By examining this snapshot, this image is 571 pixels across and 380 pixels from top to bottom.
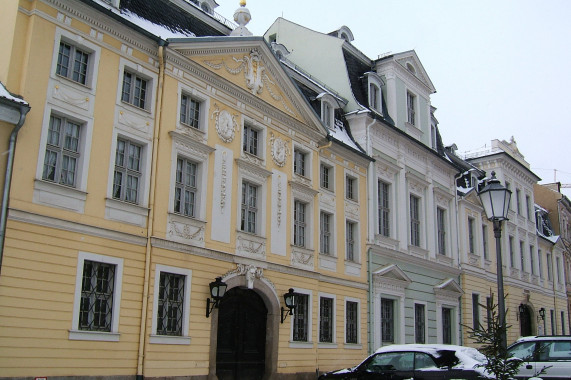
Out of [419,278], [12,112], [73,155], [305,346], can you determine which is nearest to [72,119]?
[73,155]

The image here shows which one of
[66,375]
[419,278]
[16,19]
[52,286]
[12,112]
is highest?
[16,19]

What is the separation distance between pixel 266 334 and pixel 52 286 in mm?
8131

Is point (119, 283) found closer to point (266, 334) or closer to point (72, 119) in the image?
point (72, 119)

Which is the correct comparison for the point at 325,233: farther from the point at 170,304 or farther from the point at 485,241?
the point at 485,241

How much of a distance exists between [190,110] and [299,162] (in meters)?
5.71

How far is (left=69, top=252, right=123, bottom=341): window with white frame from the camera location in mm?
14922

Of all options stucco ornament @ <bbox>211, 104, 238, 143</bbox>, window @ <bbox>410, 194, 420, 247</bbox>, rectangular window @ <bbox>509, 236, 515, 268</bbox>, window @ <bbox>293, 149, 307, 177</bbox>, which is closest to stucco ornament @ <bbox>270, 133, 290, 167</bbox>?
window @ <bbox>293, 149, 307, 177</bbox>

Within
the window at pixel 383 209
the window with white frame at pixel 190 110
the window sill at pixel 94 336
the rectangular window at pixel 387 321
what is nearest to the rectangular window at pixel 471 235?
the window at pixel 383 209

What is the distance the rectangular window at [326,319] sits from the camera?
23.0m

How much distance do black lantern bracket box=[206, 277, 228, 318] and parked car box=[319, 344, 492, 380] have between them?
13.4 feet

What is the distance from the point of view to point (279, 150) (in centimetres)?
2208

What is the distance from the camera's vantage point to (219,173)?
19.3 metres

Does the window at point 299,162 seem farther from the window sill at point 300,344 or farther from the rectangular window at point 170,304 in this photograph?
the rectangular window at point 170,304


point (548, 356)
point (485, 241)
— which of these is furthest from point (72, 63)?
point (485, 241)
